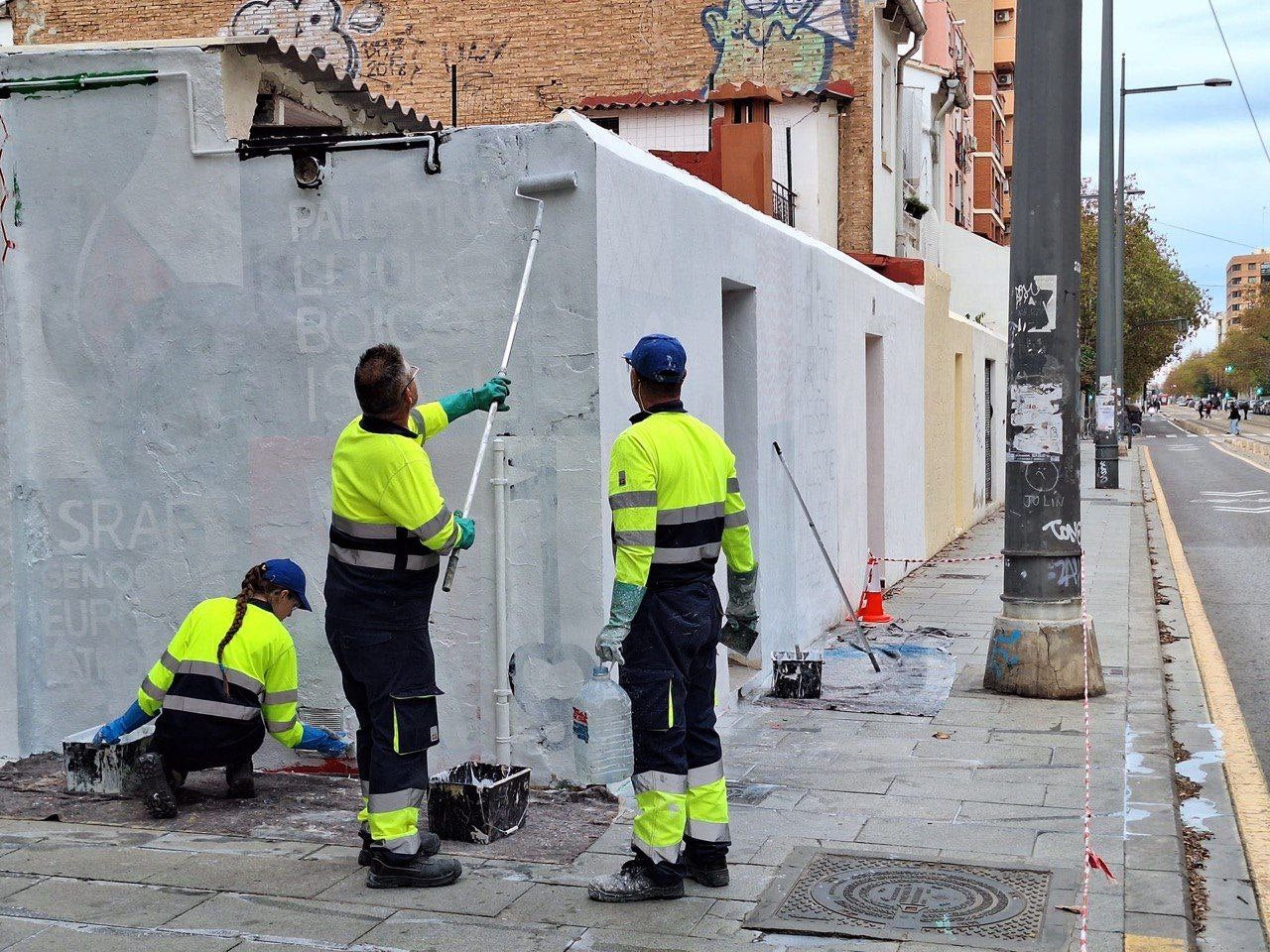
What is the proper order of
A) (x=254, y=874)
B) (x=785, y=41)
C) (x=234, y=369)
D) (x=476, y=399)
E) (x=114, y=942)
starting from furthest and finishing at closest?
(x=785, y=41) < (x=234, y=369) < (x=476, y=399) < (x=254, y=874) < (x=114, y=942)

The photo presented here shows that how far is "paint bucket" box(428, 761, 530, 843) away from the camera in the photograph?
18.4 feet

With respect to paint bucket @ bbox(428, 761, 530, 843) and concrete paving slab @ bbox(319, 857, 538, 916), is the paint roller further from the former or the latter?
concrete paving slab @ bbox(319, 857, 538, 916)

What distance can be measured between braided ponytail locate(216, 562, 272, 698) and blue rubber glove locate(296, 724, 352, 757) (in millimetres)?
510

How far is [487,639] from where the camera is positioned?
6484 mm

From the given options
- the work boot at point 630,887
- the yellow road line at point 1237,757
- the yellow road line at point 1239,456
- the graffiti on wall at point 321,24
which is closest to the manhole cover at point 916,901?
the work boot at point 630,887

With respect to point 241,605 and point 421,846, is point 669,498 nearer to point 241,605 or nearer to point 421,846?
point 421,846

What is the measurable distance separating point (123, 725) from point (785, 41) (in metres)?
16.4

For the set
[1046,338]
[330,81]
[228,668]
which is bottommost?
[228,668]

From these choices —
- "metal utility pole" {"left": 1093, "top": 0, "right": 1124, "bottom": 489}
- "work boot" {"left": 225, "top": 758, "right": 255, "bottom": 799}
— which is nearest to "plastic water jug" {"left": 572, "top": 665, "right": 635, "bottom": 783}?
"work boot" {"left": 225, "top": 758, "right": 255, "bottom": 799}

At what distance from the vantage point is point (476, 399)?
583 cm

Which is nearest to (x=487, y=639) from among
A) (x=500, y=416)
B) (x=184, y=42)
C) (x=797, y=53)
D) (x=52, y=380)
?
(x=500, y=416)

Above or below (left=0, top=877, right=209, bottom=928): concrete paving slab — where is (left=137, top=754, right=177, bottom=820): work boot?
above

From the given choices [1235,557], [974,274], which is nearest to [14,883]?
[1235,557]

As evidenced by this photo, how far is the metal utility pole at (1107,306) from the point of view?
1105 inches
